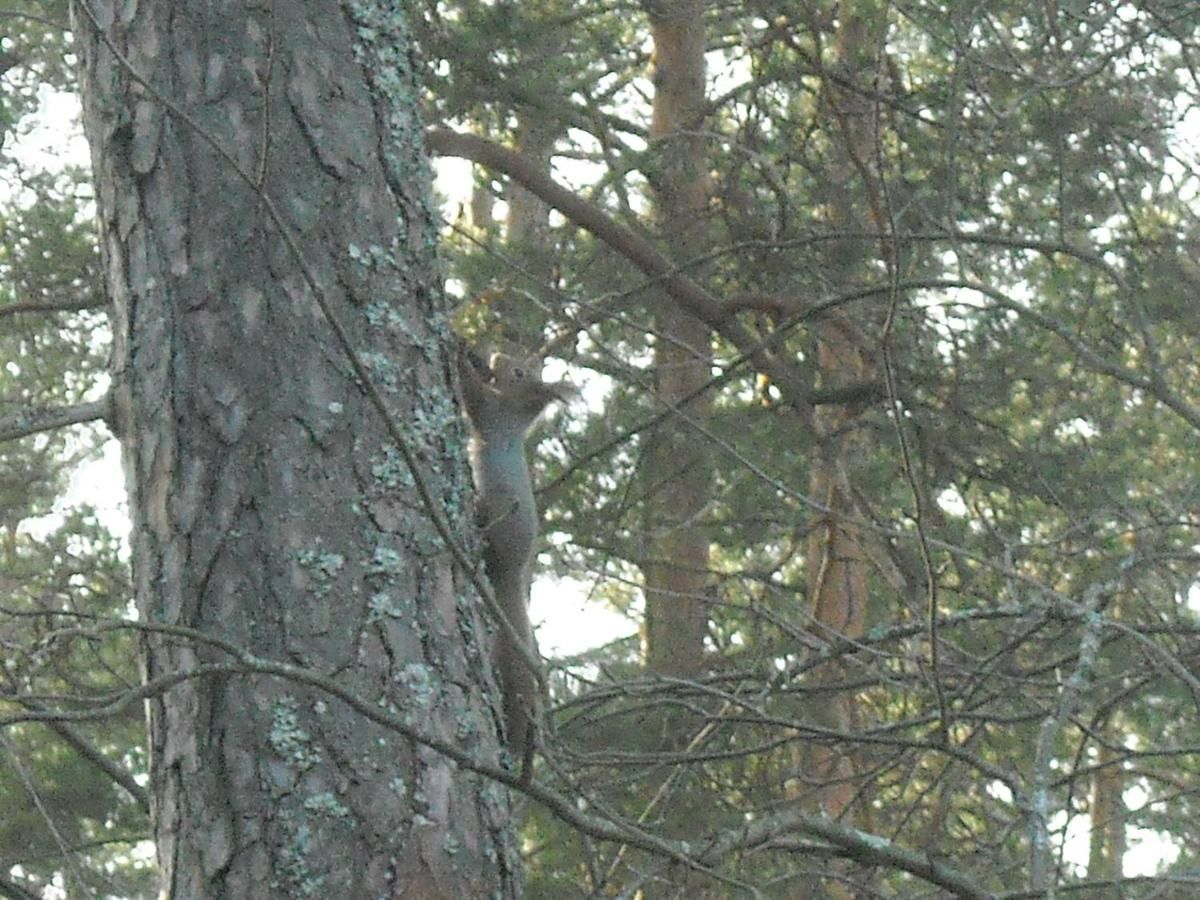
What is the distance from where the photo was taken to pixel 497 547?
349 centimetres

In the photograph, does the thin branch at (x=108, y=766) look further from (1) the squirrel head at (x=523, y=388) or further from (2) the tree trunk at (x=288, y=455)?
(1) the squirrel head at (x=523, y=388)

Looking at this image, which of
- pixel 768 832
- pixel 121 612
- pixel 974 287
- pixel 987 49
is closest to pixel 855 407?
pixel 987 49

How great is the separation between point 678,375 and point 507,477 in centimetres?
388

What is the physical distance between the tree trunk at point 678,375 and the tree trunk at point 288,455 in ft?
11.0

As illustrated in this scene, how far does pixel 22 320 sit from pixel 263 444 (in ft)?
13.5

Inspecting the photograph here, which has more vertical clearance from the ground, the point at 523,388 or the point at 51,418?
the point at 523,388

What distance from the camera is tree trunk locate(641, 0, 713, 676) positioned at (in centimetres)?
631

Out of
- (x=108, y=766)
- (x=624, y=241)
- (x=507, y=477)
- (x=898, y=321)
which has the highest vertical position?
(x=624, y=241)

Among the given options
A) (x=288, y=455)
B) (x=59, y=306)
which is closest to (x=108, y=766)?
(x=288, y=455)

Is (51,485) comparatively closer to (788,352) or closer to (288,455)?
(788,352)

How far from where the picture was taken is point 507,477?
3.82 m

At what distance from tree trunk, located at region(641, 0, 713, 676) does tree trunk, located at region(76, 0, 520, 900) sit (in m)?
3.34

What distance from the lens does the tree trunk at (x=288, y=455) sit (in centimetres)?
188

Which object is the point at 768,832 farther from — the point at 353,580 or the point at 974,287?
the point at 974,287
